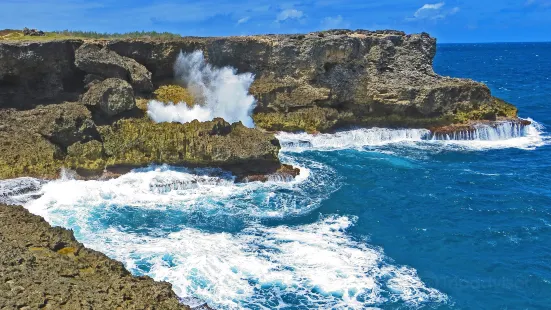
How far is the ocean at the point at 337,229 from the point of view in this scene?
20141mm

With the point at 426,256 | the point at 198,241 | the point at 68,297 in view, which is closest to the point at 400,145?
the point at 426,256

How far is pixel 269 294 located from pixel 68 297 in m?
8.83

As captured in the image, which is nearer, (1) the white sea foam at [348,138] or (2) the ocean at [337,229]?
(2) the ocean at [337,229]

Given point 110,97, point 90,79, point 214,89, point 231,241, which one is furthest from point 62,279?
point 214,89

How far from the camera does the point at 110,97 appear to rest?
114 feet

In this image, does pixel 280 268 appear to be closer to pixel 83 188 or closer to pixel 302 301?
pixel 302 301

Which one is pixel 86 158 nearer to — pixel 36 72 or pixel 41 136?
pixel 41 136

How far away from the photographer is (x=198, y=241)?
24.2 metres

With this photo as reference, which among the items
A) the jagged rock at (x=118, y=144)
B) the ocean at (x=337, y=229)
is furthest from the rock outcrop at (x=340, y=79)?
the jagged rock at (x=118, y=144)

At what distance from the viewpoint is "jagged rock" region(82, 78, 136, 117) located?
34719 millimetres

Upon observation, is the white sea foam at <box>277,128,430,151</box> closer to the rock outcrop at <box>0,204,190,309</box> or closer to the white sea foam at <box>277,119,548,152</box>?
the white sea foam at <box>277,119,548,152</box>

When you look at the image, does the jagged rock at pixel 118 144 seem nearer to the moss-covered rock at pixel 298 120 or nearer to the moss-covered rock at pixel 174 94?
the moss-covered rock at pixel 174 94

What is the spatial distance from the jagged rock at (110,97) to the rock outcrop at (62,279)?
64.0 ft

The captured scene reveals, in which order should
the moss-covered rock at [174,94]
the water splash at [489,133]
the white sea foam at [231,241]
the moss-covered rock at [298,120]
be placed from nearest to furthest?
the white sea foam at [231,241], the moss-covered rock at [174,94], the moss-covered rock at [298,120], the water splash at [489,133]
